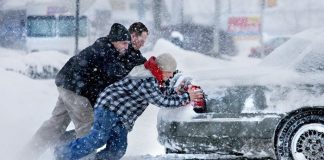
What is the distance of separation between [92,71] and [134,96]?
0.63 meters

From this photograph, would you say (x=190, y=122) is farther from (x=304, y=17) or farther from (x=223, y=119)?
(x=304, y=17)

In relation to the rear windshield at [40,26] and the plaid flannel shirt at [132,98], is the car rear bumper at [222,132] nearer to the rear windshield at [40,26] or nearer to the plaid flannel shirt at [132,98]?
the plaid flannel shirt at [132,98]

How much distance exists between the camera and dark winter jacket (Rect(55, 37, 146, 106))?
5.62m

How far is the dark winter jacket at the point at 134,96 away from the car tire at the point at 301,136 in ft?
3.06

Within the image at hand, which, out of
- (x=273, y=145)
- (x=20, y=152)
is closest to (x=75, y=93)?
(x=20, y=152)

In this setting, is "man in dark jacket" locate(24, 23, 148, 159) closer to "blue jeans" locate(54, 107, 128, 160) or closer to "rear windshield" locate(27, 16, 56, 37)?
"blue jeans" locate(54, 107, 128, 160)

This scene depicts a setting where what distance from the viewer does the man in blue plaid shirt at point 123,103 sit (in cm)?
512

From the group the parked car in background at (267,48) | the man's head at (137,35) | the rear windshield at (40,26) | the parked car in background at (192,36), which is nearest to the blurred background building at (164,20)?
the parked car in background at (192,36)

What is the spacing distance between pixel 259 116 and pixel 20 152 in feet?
8.08

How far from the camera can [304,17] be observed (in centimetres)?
6172

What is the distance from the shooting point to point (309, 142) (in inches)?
213

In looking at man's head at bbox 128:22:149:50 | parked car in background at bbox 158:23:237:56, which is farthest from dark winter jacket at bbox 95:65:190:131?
parked car in background at bbox 158:23:237:56

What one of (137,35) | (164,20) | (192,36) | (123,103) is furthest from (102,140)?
(164,20)

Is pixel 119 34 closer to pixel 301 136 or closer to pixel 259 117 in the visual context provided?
pixel 259 117
